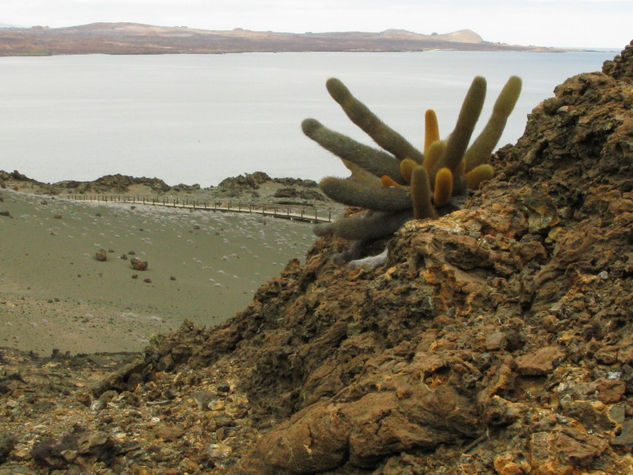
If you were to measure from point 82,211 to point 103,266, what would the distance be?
18.3ft

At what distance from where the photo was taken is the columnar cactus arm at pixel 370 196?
7.32 metres

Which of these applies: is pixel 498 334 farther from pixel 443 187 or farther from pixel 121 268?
pixel 121 268

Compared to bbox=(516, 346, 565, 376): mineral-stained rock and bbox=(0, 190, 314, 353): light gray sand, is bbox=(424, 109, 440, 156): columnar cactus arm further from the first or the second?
bbox=(0, 190, 314, 353): light gray sand

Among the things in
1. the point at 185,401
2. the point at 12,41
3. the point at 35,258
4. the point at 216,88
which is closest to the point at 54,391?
the point at 185,401

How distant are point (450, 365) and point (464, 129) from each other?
4.05 meters

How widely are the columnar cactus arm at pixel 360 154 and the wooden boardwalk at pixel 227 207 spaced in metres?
16.6

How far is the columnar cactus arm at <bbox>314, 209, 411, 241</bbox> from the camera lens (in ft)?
24.0

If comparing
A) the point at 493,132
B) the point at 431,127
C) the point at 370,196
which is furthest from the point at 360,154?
the point at 493,132

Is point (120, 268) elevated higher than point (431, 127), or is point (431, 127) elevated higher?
point (431, 127)

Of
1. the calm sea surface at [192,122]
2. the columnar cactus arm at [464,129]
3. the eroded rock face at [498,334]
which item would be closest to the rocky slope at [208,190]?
the calm sea surface at [192,122]

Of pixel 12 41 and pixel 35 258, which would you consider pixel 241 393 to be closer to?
pixel 35 258

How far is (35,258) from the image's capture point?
→ 16516 mm

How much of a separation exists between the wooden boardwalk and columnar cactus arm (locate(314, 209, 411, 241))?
17.2 meters

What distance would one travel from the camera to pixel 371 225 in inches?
288
